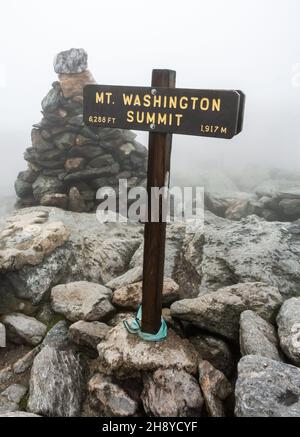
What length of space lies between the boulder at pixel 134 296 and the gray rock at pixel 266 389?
2.86 metres

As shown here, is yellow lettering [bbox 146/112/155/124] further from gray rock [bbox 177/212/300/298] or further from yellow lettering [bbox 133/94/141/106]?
gray rock [bbox 177/212/300/298]

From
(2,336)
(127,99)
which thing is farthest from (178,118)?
(2,336)

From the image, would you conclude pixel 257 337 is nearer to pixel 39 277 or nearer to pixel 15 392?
pixel 15 392

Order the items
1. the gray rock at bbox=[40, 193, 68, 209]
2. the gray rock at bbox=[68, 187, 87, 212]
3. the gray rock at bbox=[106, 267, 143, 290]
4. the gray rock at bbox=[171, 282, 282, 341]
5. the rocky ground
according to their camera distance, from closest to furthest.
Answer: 1. the rocky ground
2. the gray rock at bbox=[171, 282, 282, 341]
3. the gray rock at bbox=[106, 267, 143, 290]
4. the gray rock at bbox=[40, 193, 68, 209]
5. the gray rock at bbox=[68, 187, 87, 212]

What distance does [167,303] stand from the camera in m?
8.64

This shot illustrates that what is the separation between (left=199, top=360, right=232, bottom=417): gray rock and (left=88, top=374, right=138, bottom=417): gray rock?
1.26m

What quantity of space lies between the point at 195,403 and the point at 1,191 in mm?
24505

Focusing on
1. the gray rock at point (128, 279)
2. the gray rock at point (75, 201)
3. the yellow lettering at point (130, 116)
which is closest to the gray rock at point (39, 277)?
the gray rock at point (128, 279)

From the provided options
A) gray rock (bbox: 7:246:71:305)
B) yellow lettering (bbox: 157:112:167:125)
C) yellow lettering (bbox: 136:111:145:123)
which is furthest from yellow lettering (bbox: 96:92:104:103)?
gray rock (bbox: 7:246:71:305)

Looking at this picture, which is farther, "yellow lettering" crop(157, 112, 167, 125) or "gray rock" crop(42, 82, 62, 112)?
"gray rock" crop(42, 82, 62, 112)

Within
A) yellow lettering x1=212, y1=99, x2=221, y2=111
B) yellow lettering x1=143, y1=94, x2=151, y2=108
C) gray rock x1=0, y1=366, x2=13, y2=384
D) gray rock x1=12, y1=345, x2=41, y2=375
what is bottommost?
gray rock x1=0, y1=366, x2=13, y2=384

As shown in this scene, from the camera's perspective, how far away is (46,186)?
18031 millimetres

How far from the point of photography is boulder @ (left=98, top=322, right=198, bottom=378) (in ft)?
21.6
